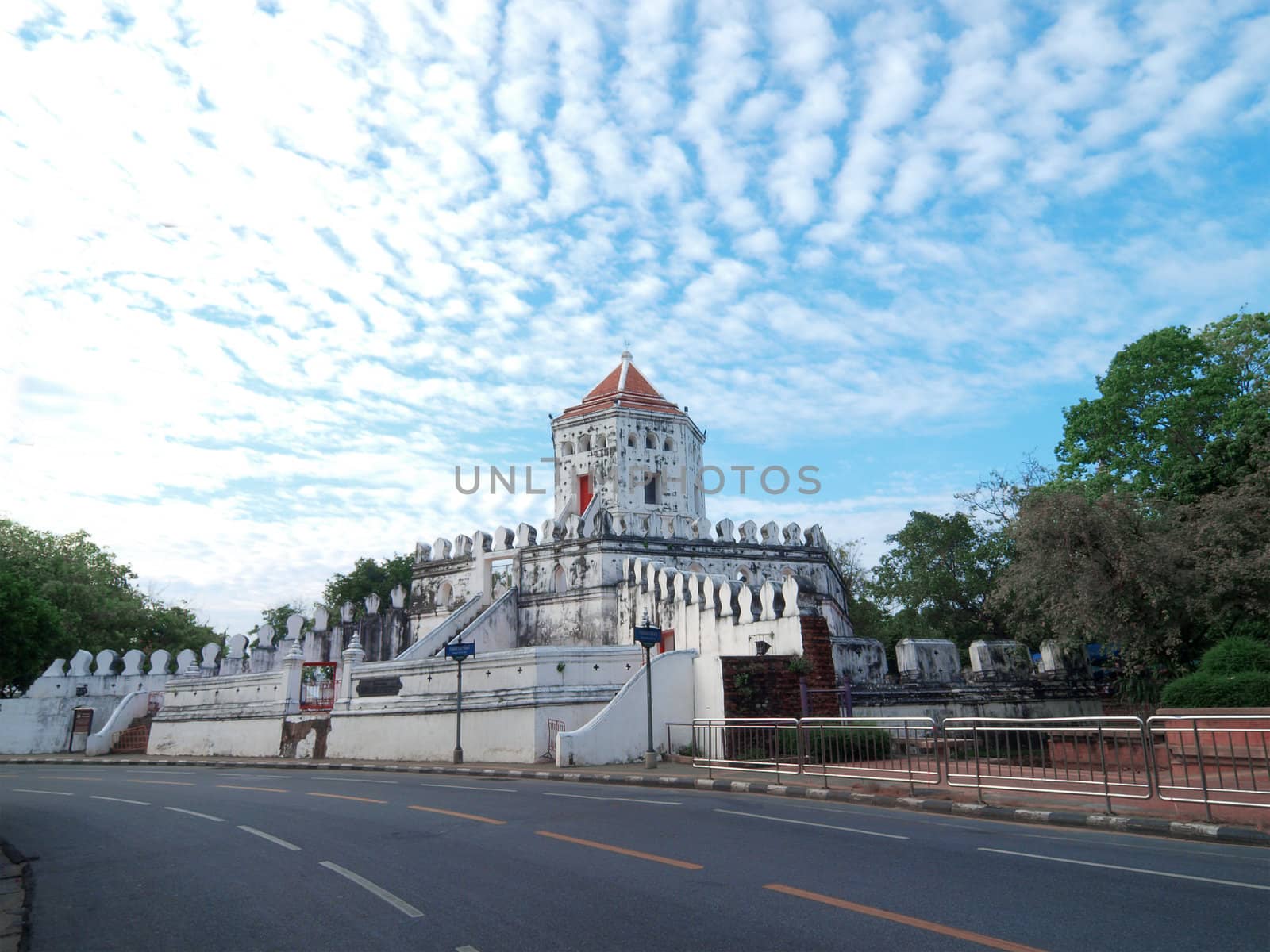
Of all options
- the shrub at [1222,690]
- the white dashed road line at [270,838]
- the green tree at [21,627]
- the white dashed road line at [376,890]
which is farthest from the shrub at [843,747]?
the green tree at [21,627]

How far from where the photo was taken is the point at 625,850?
757 centimetres

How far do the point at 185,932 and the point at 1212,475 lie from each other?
2304cm

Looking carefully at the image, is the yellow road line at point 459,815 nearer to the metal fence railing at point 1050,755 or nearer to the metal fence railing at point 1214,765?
the metal fence railing at point 1050,755

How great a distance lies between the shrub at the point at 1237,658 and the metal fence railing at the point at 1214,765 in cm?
301

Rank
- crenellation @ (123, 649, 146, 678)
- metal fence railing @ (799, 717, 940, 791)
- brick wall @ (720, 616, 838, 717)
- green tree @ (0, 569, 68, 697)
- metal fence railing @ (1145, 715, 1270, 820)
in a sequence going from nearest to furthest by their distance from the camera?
metal fence railing @ (1145, 715, 1270, 820) → metal fence railing @ (799, 717, 940, 791) → brick wall @ (720, 616, 838, 717) → green tree @ (0, 569, 68, 697) → crenellation @ (123, 649, 146, 678)

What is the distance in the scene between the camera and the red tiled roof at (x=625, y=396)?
36812 millimetres

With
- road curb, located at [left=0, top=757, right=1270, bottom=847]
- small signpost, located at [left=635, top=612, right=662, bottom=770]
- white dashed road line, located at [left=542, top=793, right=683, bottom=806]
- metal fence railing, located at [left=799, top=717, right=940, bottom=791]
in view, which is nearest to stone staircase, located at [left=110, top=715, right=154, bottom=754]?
road curb, located at [left=0, top=757, right=1270, bottom=847]

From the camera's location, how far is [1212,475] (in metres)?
21.0

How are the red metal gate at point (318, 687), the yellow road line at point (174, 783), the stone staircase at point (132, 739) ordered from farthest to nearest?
the stone staircase at point (132, 739)
the red metal gate at point (318, 687)
the yellow road line at point (174, 783)

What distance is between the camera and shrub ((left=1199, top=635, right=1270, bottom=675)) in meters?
15.0

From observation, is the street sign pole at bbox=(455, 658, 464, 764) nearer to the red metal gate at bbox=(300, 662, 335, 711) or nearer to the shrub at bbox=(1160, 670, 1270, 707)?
the red metal gate at bbox=(300, 662, 335, 711)

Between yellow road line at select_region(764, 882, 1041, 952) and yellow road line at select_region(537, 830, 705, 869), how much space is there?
94 cm

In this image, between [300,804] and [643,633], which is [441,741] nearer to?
[643,633]

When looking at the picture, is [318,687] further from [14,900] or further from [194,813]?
[14,900]
